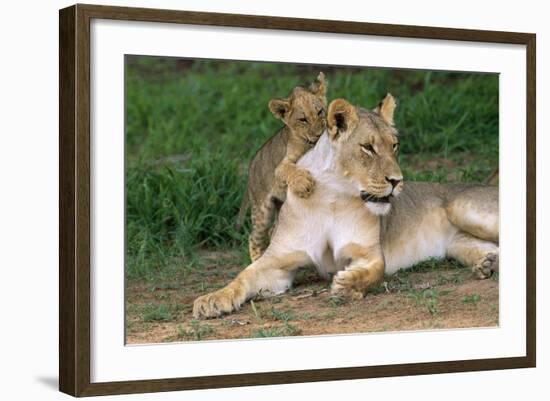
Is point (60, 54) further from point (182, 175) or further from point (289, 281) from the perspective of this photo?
point (182, 175)

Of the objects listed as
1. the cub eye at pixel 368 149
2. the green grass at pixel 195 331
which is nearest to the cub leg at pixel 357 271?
the cub eye at pixel 368 149

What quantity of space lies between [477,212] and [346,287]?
37.4 inches

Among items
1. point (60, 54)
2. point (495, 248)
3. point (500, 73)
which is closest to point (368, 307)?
point (495, 248)

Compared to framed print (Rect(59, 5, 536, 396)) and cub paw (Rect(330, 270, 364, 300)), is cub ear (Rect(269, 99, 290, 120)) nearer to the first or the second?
framed print (Rect(59, 5, 536, 396))

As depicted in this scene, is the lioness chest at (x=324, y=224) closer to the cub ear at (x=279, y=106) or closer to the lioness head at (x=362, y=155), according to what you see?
the lioness head at (x=362, y=155)

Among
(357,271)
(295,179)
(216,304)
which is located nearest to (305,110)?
(295,179)

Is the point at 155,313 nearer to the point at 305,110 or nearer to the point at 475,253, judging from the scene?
the point at 305,110

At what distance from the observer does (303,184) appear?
240 inches

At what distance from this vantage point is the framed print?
5.23m

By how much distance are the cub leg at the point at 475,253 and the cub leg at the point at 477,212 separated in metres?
0.03

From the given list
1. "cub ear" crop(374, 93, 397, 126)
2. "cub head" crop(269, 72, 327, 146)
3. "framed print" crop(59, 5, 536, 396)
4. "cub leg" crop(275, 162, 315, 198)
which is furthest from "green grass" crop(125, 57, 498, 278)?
"cub ear" crop(374, 93, 397, 126)

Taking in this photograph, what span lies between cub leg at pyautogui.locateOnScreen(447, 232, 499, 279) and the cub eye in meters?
0.82

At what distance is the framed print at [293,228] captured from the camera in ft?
17.2

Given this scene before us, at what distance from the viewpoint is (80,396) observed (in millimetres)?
5203
